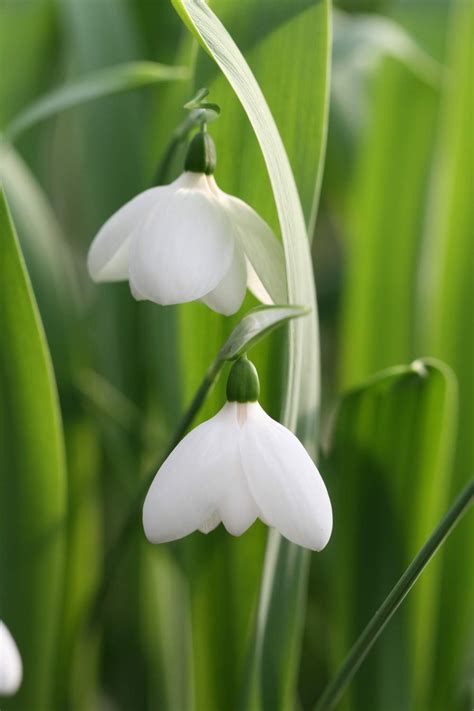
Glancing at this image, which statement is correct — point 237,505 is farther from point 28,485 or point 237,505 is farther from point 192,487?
point 28,485

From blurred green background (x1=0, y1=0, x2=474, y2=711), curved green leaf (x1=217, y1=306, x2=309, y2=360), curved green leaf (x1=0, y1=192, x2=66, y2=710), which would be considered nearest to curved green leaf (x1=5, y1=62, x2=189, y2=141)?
blurred green background (x1=0, y1=0, x2=474, y2=711)

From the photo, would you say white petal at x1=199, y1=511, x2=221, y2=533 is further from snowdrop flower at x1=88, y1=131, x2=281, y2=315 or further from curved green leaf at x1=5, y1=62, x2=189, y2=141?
curved green leaf at x1=5, y1=62, x2=189, y2=141

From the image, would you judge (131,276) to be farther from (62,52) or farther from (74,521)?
(62,52)

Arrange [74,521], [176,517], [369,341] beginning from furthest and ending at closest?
[369,341] < [74,521] < [176,517]

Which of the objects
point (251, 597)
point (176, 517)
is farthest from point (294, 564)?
point (176, 517)

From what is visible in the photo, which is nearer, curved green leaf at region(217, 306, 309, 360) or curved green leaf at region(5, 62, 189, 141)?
curved green leaf at region(217, 306, 309, 360)

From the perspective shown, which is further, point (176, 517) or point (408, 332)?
point (408, 332)
